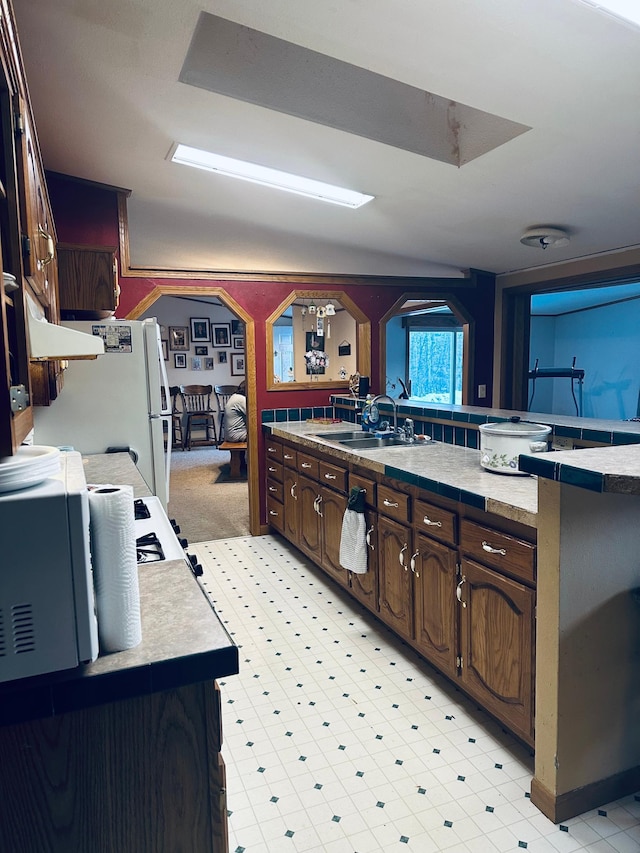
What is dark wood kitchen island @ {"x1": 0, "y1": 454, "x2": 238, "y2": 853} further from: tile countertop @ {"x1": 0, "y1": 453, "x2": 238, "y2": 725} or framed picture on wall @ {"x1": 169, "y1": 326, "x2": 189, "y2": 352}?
framed picture on wall @ {"x1": 169, "y1": 326, "x2": 189, "y2": 352}

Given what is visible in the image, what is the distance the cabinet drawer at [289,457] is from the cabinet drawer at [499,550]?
78.6 inches

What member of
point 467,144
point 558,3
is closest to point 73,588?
point 558,3

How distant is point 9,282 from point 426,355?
27.4 ft

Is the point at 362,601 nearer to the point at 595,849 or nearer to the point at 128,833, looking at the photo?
the point at 595,849

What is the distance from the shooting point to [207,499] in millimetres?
5879

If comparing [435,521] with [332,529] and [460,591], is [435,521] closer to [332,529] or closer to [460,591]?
[460,591]

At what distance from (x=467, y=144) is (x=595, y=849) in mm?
2865

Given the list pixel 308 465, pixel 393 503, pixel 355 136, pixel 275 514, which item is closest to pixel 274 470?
pixel 275 514

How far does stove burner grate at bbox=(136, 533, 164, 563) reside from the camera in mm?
1625

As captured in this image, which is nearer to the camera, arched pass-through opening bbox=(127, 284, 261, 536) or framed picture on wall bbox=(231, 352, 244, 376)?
arched pass-through opening bbox=(127, 284, 261, 536)

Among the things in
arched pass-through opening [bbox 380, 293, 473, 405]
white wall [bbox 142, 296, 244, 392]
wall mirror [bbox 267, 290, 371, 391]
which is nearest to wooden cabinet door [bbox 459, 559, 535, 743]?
arched pass-through opening [bbox 380, 293, 473, 405]

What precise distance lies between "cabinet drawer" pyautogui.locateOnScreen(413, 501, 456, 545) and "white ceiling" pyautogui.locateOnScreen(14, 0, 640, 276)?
1.65 metres

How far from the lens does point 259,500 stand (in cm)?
468

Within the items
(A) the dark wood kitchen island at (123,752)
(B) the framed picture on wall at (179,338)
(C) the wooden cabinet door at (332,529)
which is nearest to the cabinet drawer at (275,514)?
(C) the wooden cabinet door at (332,529)
